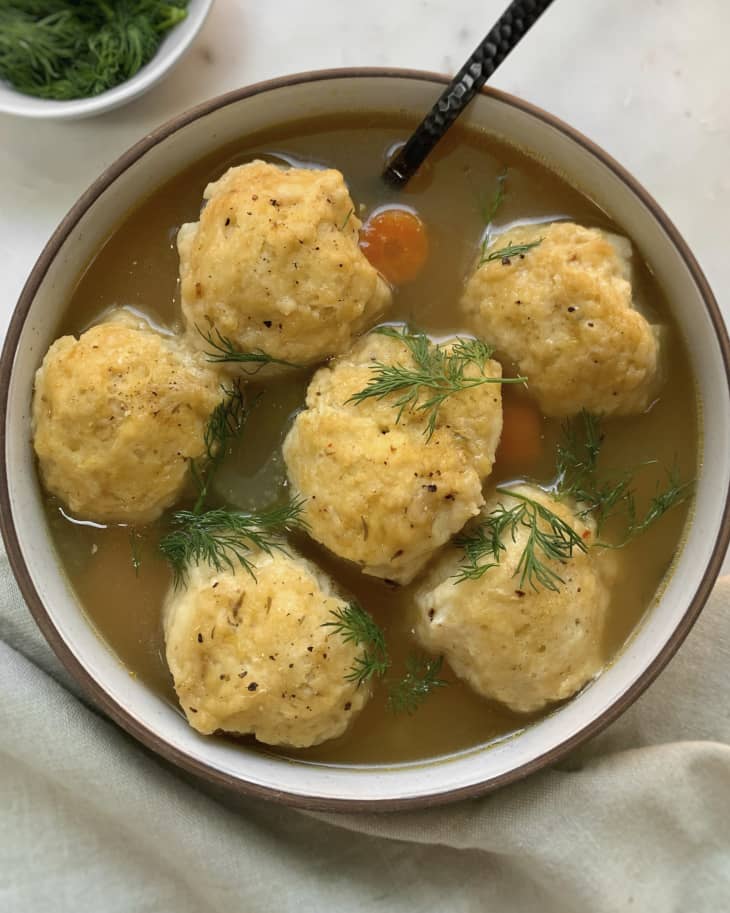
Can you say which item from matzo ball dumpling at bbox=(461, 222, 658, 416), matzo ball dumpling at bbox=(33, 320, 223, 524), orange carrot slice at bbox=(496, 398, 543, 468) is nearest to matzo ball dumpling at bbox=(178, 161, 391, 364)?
matzo ball dumpling at bbox=(33, 320, 223, 524)

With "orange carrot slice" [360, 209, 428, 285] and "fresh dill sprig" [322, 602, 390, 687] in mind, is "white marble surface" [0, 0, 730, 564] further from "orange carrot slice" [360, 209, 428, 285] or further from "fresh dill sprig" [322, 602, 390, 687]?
"fresh dill sprig" [322, 602, 390, 687]

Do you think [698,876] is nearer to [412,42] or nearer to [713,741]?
[713,741]

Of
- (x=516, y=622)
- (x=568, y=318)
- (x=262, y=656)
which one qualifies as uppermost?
(x=568, y=318)

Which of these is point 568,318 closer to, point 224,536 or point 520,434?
point 520,434

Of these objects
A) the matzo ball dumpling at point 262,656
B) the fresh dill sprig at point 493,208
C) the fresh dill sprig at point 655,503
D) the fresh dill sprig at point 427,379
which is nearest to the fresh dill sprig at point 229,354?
the fresh dill sprig at point 427,379

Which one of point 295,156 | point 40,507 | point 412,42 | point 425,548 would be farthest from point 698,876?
point 412,42

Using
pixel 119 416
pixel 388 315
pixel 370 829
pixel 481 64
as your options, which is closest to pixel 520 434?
pixel 388 315
